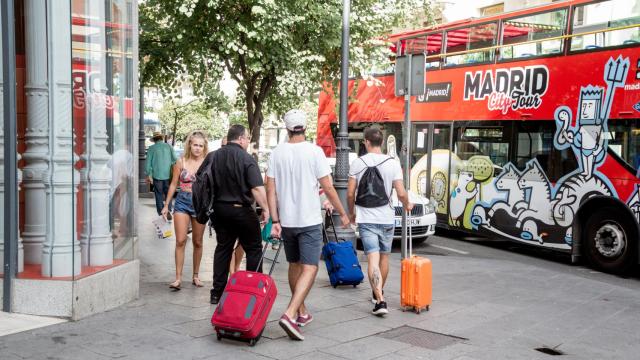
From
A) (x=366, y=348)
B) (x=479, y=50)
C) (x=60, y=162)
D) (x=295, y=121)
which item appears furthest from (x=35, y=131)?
(x=479, y=50)

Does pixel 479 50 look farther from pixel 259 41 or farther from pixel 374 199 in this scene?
pixel 374 199

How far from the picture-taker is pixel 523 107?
38.4 feet

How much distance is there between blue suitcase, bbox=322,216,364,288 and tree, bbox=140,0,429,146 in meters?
6.56

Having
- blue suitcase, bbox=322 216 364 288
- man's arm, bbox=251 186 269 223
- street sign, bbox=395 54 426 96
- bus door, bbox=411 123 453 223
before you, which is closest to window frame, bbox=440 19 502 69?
bus door, bbox=411 123 453 223

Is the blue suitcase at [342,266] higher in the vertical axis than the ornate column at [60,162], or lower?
lower

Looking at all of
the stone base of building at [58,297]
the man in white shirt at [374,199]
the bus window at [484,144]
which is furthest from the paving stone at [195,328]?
the bus window at [484,144]

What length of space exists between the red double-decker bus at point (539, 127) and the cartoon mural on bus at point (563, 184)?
0.02 metres

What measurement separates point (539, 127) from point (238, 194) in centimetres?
662

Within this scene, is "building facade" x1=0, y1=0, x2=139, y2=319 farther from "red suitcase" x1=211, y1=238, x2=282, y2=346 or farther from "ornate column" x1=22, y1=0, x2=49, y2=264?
"red suitcase" x1=211, y1=238, x2=282, y2=346

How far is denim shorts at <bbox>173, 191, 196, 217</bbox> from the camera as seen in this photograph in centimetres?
744

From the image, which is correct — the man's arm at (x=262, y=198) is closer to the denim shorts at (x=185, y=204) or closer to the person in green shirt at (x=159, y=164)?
the denim shorts at (x=185, y=204)

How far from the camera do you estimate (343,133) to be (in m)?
10.7

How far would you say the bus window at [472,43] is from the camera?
12562 millimetres

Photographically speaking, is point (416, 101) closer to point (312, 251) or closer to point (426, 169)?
point (426, 169)
